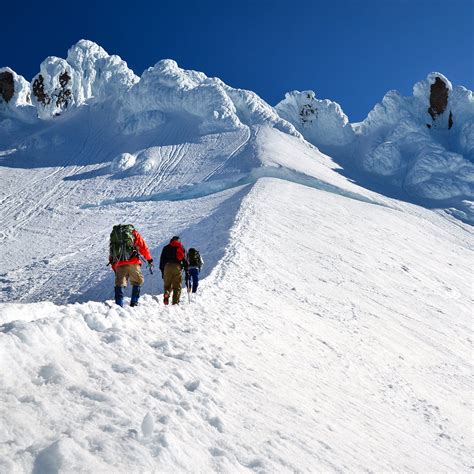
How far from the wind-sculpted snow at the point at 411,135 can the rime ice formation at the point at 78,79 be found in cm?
3266

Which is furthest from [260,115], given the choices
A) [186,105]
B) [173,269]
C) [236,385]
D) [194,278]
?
[236,385]

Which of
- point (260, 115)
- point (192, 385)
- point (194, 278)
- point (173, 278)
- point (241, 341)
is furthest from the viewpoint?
point (260, 115)

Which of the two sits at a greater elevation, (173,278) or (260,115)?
(260,115)

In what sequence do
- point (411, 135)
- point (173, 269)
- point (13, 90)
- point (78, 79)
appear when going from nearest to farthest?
1. point (173, 269)
2. point (411, 135)
3. point (13, 90)
4. point (78, 79)

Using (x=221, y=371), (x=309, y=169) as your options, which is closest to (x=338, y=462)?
(x=221, y=371)

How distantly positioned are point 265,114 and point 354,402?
214ft

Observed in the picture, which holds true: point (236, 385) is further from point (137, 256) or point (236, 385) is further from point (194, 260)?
point (194, 260)

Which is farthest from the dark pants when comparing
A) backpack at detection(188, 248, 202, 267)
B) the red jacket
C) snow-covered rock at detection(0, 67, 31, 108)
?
snow-covered rock at detection(0, 67, 31, 108)

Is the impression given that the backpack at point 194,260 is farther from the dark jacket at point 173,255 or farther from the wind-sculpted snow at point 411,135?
the wind-sculpted snow at point 411,135

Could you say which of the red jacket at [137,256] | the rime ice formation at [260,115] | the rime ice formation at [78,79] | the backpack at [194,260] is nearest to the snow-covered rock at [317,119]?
the rime ice formation at [260,115]

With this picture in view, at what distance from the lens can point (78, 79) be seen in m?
79.6

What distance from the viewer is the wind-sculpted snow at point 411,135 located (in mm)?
60031

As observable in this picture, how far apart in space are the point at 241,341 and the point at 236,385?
239cm

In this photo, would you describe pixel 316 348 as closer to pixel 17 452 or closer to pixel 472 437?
pixel 472 437
